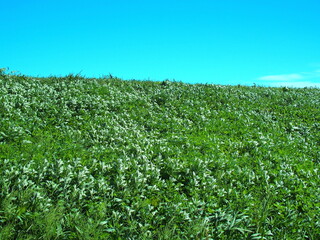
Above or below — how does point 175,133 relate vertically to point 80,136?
above

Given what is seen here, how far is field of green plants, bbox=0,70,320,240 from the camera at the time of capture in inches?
230

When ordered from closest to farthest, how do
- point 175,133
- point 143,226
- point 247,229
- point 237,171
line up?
point 143,226 → point 247,229 → point 237,171 → point 175,133

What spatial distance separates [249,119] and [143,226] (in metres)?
10.9

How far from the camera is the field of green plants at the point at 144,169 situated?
230 inches

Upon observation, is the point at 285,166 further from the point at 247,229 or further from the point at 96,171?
the point at 96,171

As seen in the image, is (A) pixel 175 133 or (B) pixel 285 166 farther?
(A) pixel 175 133

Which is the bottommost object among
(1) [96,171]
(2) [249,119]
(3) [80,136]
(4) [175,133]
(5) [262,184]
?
(1) [96,171]

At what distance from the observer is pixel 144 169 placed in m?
7.86

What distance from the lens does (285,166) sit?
32.8 ft

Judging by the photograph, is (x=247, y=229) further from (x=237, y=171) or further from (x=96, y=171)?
(x=96, y=171)

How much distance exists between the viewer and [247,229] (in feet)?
20.7

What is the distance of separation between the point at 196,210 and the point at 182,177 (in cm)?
171

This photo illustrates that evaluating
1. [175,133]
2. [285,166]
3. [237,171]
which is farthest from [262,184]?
[175,133]

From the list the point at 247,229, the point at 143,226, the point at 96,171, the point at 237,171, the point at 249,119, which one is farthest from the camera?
the point at 249,119
